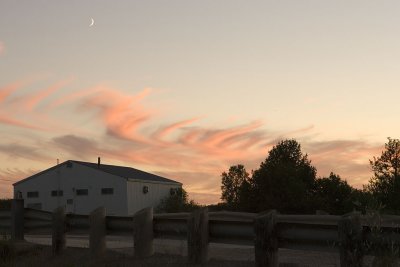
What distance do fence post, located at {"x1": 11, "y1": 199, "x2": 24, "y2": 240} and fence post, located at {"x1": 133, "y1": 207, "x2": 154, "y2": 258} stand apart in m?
6.86

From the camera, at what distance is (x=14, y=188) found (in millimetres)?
71875

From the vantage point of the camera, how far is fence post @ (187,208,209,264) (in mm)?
10281

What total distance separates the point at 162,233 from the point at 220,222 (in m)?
1.50

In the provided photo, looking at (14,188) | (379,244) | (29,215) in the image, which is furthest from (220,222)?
(14,188)

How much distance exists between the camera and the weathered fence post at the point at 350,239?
8461 millimetres

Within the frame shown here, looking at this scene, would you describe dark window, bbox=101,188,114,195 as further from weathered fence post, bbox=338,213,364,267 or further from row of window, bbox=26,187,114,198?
weathered fence post, bbox=338,213,364,267

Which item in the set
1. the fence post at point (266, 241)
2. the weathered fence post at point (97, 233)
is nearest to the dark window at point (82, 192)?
the weathered fence post at point (97, 233)

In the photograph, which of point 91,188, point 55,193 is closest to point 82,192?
point 91,188

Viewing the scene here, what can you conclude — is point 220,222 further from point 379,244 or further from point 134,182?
point 134,182

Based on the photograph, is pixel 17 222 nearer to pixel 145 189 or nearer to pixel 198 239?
pixel 198 239

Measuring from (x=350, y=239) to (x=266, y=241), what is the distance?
4.74 feet

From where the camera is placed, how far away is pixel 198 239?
10305 millimetres

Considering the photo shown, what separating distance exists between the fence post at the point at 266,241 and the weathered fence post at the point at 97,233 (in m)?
4.16

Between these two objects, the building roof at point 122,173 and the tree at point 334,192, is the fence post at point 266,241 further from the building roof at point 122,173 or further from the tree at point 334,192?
the tree at point 334,192
